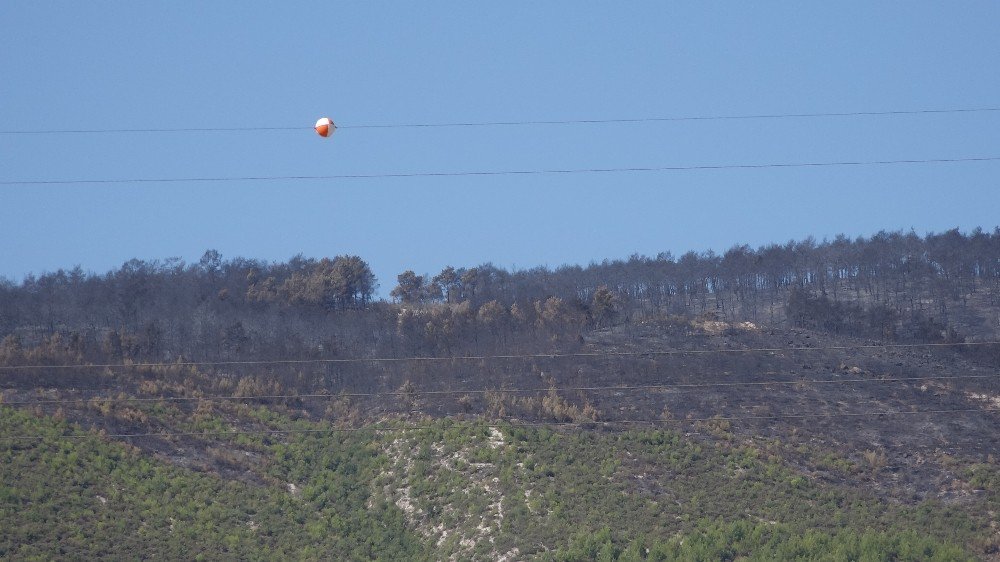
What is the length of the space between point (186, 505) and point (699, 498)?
23.8m

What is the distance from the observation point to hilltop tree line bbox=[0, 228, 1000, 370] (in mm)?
77562

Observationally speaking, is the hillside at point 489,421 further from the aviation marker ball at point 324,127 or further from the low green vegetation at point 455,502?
the aviation marker ball at point 324,127

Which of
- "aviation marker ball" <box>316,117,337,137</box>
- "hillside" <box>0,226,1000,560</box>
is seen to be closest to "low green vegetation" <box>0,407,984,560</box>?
"hillside" <box>0,226,1000,560</box>

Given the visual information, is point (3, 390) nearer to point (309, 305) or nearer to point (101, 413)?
point (101, 413)

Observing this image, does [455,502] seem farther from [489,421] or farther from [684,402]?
[684,402]

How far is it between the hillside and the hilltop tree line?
313 mm

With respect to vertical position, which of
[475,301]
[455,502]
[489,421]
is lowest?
[455,502]

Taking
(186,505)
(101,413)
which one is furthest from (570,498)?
(101,413)

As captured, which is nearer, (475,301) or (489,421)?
(489,421)

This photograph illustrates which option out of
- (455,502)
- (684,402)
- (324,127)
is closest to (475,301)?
(684,402)

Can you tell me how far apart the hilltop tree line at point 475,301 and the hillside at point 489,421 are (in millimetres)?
313

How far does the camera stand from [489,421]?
63.7 m

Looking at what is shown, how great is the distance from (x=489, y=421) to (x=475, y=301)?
95.2 feet

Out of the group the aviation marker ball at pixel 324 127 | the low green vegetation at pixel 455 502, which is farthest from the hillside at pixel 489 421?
the aviation marker ball at pixel 324 127
